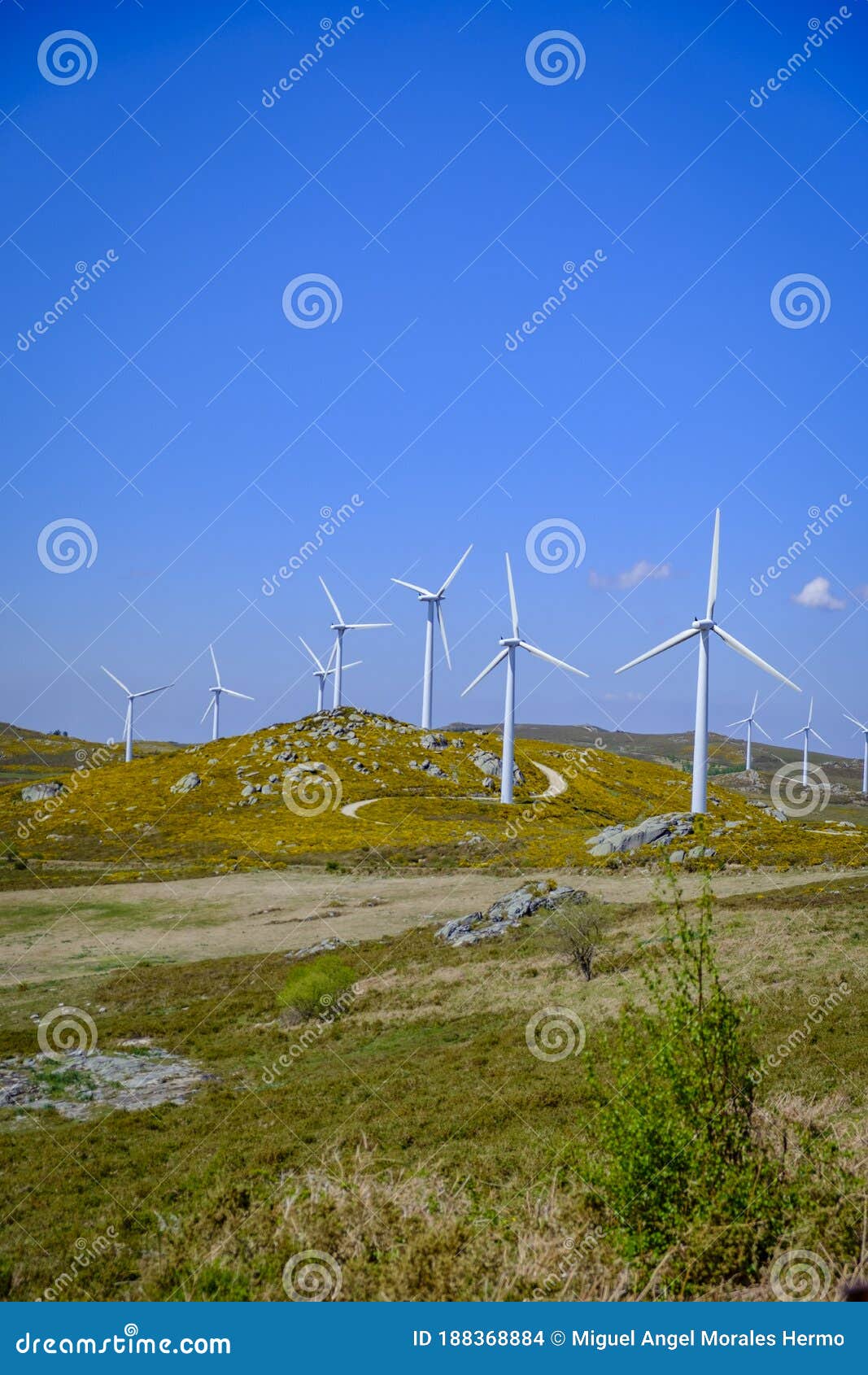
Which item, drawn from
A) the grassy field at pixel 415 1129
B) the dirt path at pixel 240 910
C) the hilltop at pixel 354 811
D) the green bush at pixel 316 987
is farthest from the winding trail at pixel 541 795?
the green bush at pixel 316 987

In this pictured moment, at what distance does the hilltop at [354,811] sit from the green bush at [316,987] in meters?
26.8

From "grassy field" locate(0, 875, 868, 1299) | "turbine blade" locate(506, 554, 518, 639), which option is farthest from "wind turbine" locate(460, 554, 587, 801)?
"grassy field" locate(0, 875, 868, 1299)

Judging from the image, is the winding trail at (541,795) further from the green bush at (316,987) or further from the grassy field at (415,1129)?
the green bush at (316,987)

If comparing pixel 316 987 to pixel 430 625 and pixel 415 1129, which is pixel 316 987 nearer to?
pixel 415 1129

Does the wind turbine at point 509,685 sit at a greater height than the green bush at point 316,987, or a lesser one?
greater

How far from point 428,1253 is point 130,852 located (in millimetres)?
84422

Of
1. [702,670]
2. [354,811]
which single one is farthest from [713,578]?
[354,811]

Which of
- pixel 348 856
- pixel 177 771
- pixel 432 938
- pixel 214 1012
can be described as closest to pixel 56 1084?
pixel 214 1012

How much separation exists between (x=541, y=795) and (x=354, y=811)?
27048mm

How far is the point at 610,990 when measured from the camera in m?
33.0

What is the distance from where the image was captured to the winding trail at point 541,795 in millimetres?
104213

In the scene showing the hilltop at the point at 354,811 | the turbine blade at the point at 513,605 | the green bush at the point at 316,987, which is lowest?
the green bush at the point at 316,987

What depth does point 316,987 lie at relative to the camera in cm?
3759

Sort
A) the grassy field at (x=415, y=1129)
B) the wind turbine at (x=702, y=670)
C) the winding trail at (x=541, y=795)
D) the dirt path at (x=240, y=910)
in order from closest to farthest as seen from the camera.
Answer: the grassy field at (x=415, y=1129) → the dirt path at (x=240, y=910) → the wind turbine at (x=702, y=670) → the winding trail at (x=541, y=795)
